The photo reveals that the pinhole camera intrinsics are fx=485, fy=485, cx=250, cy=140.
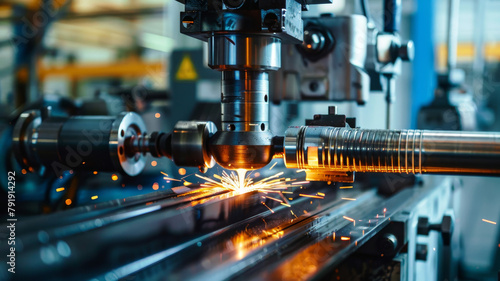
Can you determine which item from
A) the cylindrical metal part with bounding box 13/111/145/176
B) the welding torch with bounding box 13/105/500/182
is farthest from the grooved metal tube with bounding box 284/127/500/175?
the cylindrical metal part with bounding box 13/111/145/176

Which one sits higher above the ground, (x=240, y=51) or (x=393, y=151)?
(x=240, y=51)

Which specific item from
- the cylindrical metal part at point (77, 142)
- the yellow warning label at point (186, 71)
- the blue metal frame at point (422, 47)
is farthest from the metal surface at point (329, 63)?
the blue metal frame at point (422, 47)

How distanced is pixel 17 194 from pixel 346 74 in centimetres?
87

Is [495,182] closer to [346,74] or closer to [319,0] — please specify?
[346,74]

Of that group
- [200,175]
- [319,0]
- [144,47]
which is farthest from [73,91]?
[319,0]

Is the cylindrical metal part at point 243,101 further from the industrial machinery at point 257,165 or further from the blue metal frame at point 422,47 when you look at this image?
the blue metal frame at point 422,47

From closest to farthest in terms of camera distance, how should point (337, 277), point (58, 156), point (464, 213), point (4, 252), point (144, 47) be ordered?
point (4, 252) < point (337, 277) < point (58, 156) < point (464, 213) < point (144, 47)

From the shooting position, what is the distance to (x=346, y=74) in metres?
1.04

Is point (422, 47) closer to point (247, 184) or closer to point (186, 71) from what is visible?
point (186, 71)

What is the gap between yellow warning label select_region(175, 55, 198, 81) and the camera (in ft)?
6.39

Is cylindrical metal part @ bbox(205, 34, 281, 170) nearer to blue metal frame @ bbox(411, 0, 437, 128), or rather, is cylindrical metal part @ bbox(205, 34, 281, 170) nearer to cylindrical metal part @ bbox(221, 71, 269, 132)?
cylindrical metal part @ bbox(221, 71, 269, 132)

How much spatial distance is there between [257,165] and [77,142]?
42 centimetres

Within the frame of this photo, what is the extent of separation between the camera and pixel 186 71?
1.96 m

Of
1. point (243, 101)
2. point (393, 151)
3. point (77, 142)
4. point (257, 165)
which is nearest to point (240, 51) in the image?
point (243, 101)
